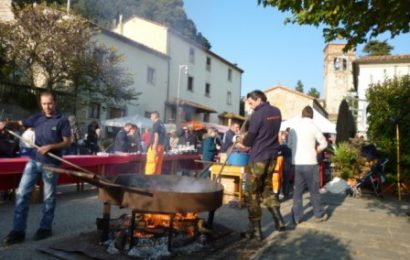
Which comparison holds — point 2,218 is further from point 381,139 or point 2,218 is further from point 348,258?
point 381,139

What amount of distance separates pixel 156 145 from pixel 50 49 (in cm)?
1284

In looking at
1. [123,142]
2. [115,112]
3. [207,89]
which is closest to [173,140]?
[123,142]

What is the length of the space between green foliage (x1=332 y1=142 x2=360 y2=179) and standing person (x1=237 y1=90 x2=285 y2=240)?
6.35 metres

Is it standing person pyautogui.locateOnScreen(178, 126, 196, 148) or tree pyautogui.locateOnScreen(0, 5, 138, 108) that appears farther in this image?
tree pyautogui.locateOnScreen(0, 5, 138, 108)

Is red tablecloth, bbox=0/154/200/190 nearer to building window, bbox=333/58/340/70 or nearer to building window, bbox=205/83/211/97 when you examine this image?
building window, bbox=205/83/211/97

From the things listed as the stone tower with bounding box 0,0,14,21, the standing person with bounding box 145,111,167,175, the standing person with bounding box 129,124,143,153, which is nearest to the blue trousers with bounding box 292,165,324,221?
the standing person with bounding box 145,111,167,175

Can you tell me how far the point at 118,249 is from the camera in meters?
4.66

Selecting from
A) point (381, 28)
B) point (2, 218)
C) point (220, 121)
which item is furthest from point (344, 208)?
point (220, 121)

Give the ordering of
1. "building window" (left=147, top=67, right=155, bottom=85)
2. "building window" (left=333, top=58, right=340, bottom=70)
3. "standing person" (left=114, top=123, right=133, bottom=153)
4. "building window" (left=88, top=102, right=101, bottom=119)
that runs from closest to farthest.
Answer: "standing person" (left=114, top=123, right=133, bottom=153)
"building window" (left=88, top=102, right=101, bottom=119)
"building window" (left=147, top=67, right=155, bottom=85)
"building window" (left=333, top=58, right=340, bottom=70)

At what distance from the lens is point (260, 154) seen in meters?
5.88

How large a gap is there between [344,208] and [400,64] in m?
22.1

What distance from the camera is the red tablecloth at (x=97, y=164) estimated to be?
7383 mm

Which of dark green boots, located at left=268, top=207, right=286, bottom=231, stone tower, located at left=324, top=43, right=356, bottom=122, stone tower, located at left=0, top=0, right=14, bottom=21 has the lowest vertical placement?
dark green boots, located at left=268, top=207, right=286, bottom=231

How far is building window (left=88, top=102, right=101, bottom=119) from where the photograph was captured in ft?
80.4
